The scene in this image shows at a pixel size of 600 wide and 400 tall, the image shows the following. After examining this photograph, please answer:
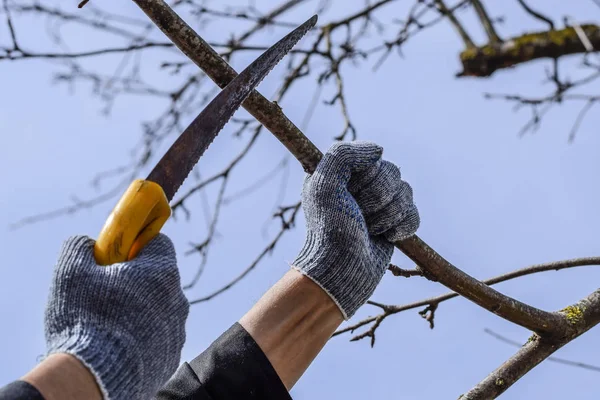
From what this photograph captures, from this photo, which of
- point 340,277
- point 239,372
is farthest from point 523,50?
point 239,372

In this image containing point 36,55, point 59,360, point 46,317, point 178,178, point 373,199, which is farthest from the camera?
point 36,55

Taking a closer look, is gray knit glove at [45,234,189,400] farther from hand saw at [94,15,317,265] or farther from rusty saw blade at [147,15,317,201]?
rusty saw blade at [147,15,317,201]

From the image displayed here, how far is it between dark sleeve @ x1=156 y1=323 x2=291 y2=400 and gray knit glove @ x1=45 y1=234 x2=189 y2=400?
293 mm

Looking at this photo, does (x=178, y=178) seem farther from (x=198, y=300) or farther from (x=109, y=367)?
(x=198, y=300)

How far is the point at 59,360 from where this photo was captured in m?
1.54

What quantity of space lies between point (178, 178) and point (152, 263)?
0.95ft

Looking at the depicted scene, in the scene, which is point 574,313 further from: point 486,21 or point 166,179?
point 166,179

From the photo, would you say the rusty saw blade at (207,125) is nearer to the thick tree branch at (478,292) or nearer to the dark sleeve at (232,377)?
the dark sleeve at (232,377)

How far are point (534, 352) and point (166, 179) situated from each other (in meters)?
1.47

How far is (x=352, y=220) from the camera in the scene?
6.82 feet

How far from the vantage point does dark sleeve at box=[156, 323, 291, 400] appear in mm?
1972

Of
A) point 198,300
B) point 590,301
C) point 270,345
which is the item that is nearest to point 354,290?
point 270,345

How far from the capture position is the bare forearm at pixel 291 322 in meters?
2.03

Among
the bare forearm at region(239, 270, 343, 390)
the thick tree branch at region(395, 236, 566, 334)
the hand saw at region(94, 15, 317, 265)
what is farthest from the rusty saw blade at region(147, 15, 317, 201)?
the thick tree branch at region(395, 236, 566, 334)
